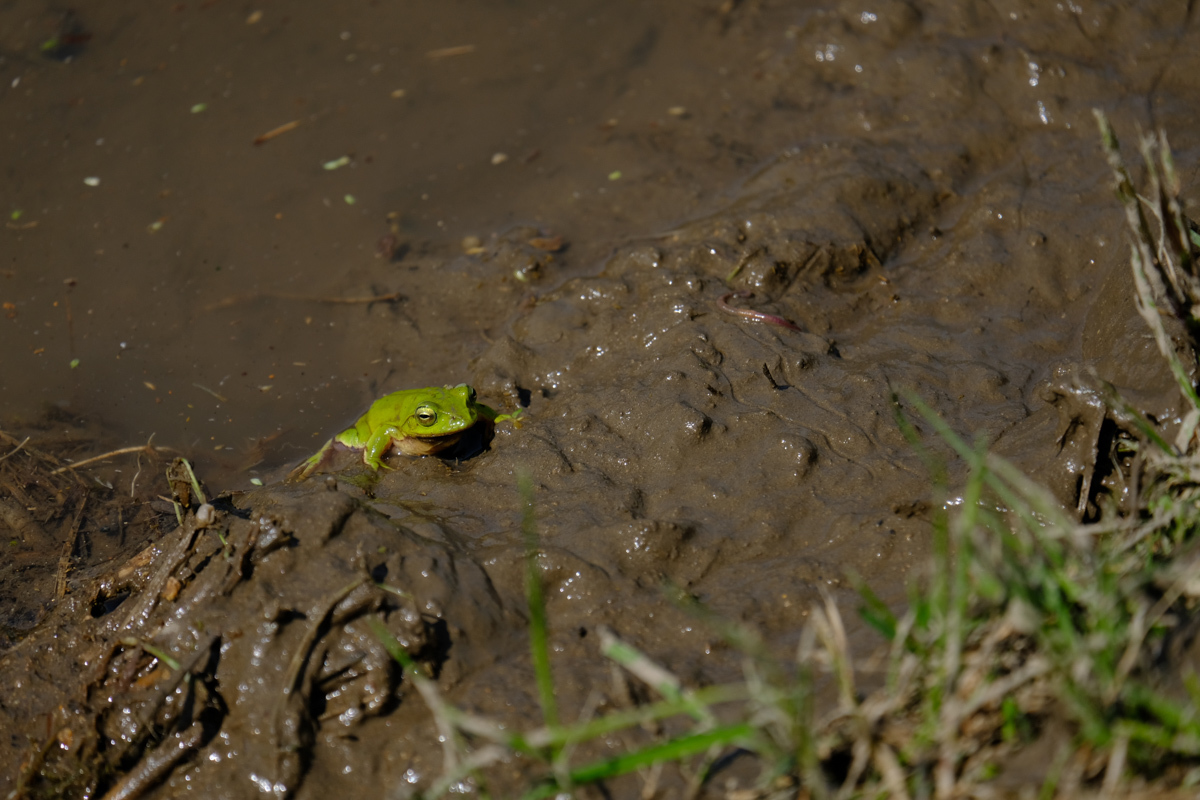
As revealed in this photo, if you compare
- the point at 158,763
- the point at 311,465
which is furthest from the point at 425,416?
the point at 158,763

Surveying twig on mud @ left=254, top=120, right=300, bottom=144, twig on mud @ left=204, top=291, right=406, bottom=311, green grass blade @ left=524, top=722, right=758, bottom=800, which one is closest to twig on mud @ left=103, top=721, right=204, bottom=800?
green grass blade @ left=524, top=722, right=758, bottom=800

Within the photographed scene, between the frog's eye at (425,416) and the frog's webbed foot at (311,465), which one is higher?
the frog's eye at (425,416)

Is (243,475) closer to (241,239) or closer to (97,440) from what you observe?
(97,440)

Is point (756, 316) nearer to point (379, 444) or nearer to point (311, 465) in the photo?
point (379, 444)

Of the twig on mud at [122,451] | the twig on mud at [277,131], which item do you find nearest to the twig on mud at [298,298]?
the twig on mud at [122,451]

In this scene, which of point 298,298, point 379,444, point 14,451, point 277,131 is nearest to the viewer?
point 379,444

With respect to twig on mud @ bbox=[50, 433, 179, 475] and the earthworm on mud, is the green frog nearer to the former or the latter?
twig on mud @ bbox=[50, 433, 179, 475]

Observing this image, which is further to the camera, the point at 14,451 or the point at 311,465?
the point at 14,451

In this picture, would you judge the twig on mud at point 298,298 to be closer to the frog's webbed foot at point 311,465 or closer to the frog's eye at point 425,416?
the frog's webbed foot at point 311,465

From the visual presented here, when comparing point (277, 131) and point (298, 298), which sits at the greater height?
point (277, 131)
